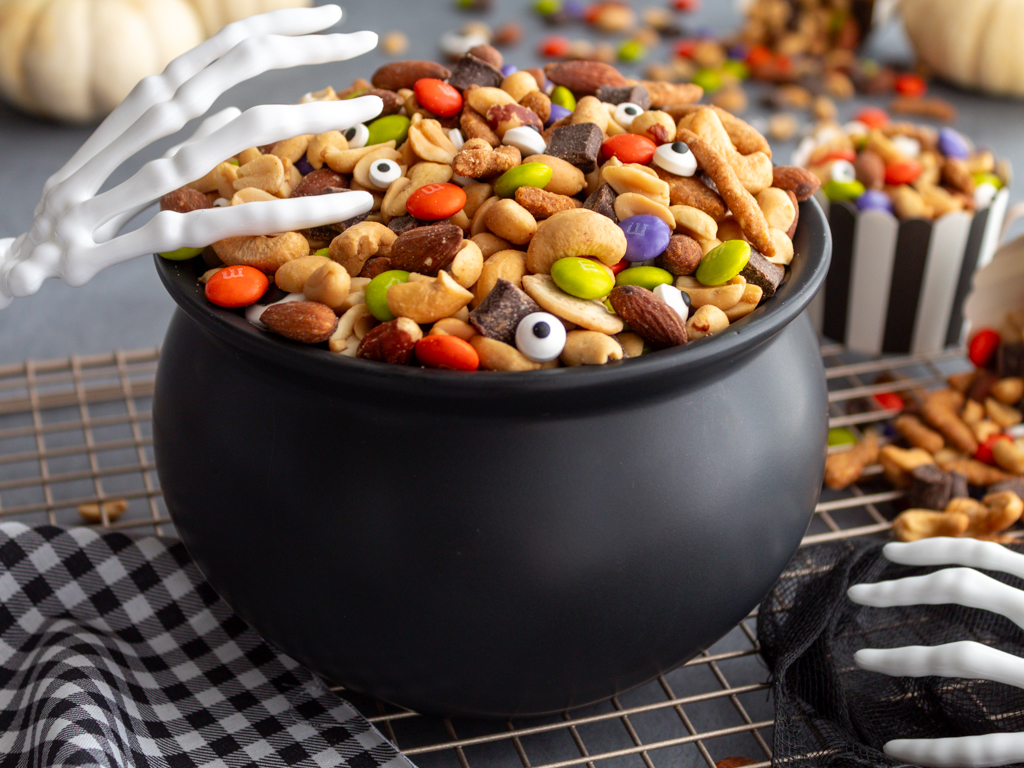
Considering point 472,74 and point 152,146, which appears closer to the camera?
point 472,74

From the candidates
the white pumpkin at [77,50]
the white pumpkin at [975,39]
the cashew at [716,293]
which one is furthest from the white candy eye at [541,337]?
the white pumpkin at [975,39]

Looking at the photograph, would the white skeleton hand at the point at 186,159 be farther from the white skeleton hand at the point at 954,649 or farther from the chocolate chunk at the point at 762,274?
the white skeleton hand at the point at 954,649

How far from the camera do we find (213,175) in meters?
0.81

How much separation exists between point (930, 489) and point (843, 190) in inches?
18.8

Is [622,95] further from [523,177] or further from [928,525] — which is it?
[928,525]

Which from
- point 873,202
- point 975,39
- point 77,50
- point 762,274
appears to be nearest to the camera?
point 762,274

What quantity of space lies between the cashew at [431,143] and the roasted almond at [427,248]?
0.10m

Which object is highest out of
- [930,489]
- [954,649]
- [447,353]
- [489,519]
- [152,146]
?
[447,353]

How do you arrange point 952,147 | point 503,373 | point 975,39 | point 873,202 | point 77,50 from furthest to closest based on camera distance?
point 975,39 → point 77,50 → point 952,147 → point 873,202 → point 503,373

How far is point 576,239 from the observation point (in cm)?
69

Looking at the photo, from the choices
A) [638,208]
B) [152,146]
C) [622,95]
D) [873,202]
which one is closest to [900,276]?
[873,202]

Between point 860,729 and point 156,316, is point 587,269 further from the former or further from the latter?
point 156,316

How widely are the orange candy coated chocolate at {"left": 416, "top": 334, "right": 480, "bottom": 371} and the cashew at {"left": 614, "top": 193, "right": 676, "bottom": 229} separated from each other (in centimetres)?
17

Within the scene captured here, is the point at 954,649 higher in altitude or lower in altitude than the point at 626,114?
lower
